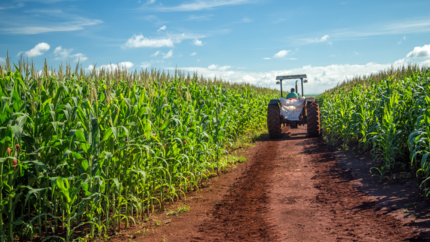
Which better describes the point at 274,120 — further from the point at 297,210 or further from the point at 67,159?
the point at 67,159

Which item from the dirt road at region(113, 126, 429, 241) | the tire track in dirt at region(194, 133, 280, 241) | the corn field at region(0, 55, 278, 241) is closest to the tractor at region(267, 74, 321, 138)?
the dirt road at region(113, 126, 429, 241)

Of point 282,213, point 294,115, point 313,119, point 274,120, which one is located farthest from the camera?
point 294,115

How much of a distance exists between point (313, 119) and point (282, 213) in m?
6.90

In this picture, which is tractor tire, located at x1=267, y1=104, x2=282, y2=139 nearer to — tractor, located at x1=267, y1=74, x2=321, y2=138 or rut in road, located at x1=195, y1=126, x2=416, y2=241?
tractor, located at x1=267, y1=74, x2=321, y2=138

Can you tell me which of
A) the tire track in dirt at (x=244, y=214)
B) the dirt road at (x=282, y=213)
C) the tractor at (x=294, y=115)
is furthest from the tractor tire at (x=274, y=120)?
the tire track in dirt at (x=244, y=214)

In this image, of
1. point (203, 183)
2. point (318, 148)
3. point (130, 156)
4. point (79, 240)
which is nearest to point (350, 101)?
point (318, 148)

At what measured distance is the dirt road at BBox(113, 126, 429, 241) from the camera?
3.18 metres

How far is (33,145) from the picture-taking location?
3092 mm

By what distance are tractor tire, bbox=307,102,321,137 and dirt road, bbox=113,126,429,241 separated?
4092 mm

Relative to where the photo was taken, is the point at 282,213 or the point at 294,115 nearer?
the point at 282,213

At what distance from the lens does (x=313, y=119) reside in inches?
394

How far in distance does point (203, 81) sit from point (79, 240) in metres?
7.19

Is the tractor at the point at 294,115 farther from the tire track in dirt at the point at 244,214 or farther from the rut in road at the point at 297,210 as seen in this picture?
the tire track in dirt at the point at 244,214

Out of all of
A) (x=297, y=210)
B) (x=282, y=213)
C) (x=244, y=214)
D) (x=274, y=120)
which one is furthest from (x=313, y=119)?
(x=244, y=214)
